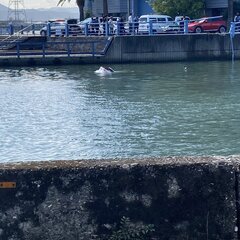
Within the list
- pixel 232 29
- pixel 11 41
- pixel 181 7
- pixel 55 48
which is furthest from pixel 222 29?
pixel 11 41

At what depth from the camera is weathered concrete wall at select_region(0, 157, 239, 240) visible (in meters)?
5.49

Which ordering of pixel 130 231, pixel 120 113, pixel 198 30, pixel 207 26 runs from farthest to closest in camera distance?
pixel 207 26
pixel 198 30
pixel 120 113
pixel 130 231

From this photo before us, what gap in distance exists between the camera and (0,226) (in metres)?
5.53

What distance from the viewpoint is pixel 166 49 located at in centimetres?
4694

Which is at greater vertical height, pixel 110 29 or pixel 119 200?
pixel 110 29

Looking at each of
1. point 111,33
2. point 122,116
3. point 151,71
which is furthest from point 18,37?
point 122,116

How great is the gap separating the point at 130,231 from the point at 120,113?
19.1 metres

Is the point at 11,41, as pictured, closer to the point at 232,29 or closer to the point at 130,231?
the point at 232,29

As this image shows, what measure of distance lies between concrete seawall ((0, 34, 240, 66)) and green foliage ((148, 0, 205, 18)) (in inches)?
416

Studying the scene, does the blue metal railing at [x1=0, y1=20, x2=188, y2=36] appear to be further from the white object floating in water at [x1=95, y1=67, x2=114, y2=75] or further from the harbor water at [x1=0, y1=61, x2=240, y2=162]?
the white object floating in water at [x1=95, y1=67, x2=114, y2=75]

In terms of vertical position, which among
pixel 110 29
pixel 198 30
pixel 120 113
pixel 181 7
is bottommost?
pixel 120 113

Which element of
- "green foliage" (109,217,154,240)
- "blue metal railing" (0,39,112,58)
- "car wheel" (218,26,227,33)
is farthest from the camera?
"car wheel" (218,26,227,33)

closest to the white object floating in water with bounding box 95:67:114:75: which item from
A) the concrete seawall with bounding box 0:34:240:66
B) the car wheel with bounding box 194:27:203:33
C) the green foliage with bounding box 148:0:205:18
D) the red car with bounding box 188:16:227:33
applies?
the concrete seawall with bounding box 0:34:240:66

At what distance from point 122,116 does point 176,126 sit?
278 cm
